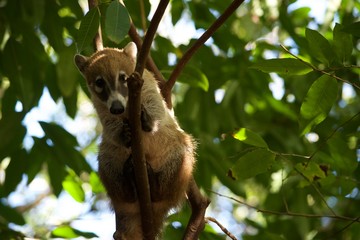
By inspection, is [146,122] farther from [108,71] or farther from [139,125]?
[139,125]

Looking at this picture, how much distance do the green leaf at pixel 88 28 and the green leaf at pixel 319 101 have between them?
1.59 metres

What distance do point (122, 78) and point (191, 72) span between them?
29.2 inches

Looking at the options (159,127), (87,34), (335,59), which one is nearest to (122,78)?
(159,127)

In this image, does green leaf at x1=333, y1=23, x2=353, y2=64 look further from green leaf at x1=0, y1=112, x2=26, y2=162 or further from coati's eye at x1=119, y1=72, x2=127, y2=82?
green leaf at x1=0, y1=112, x2=26, y2=162

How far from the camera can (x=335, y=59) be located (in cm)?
417

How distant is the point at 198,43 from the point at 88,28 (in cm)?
87

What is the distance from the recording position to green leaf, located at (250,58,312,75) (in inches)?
162

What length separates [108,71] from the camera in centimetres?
538

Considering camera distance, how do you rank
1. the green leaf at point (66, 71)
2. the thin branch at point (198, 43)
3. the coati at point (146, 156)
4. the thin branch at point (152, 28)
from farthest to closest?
the green leaf at point (66, 71), the coati at point (146, 156), the thin branch at point (198, 43), the thin branch at point (152, 28)

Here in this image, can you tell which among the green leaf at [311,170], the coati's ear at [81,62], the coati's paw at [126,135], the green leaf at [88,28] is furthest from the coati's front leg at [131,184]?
the green leaf at [88,28]

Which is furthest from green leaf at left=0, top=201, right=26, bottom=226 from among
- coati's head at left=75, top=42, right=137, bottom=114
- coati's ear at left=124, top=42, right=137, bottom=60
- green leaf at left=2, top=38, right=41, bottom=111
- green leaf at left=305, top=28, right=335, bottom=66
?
green leaf at left=305, top=28, right=335, bottom=66

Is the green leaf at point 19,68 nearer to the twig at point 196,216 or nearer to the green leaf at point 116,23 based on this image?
the twig at point 196,216

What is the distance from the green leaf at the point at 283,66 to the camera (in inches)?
162

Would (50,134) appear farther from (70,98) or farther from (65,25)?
(65,25)
